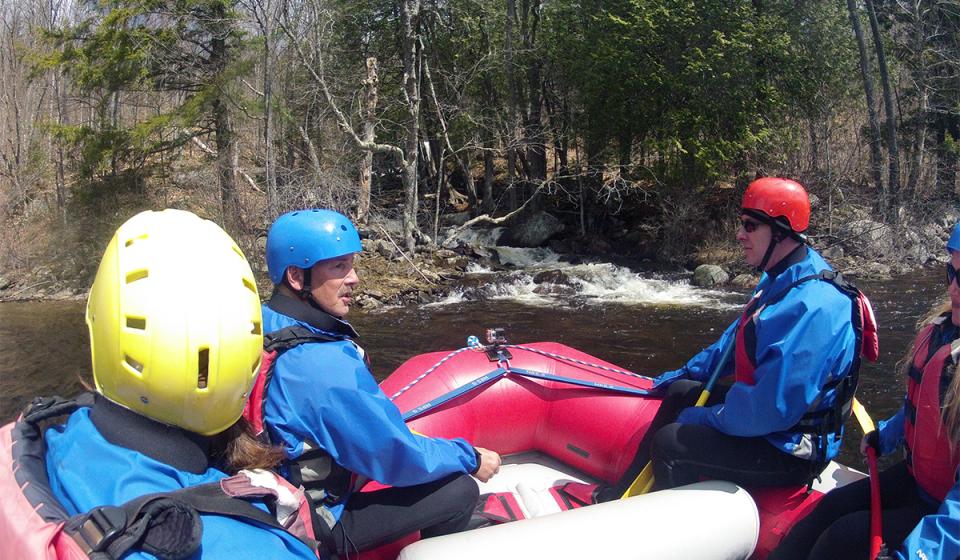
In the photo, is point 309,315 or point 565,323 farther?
point 565,323

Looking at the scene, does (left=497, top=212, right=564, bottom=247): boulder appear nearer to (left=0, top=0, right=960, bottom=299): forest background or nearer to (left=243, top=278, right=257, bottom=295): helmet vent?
(left=0, top=0, right=960, bottom=299): forest background

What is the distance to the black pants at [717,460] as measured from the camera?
2340 mm

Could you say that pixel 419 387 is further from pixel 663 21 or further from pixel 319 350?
pixel 663 21

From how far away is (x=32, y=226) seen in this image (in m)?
14.4

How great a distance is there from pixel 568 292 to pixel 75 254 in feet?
30.2

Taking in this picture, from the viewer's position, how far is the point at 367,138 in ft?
45.3

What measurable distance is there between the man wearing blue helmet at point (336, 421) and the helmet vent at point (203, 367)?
0.53 metres

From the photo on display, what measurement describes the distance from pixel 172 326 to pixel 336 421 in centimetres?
66

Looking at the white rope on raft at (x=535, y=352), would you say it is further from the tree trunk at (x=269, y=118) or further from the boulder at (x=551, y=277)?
the tree trunk at (x=269, y=118)

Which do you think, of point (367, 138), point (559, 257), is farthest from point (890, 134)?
point (367, 138)

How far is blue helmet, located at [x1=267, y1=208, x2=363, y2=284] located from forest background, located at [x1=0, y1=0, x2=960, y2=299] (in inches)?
415

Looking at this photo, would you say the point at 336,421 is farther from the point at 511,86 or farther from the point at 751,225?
the point at 511,86

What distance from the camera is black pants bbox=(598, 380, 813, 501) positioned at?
7.68 feet

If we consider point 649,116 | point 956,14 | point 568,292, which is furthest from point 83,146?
point 956,14
